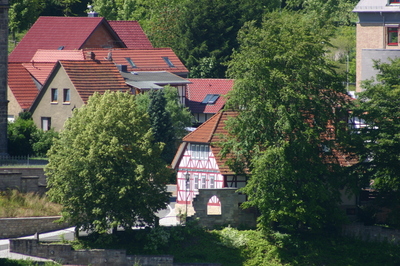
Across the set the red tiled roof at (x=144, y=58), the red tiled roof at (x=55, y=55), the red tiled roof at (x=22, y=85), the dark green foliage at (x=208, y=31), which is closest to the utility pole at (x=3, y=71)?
the red tiled roof at (x=22, y=85)

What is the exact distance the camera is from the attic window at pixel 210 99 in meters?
75.5

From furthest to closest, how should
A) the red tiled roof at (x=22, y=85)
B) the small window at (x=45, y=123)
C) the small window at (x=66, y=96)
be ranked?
1. the red tiled roof at (x=22, y=85)
2. the small window at (x=45, y=123)
3. the small window at (x=66, y=96)

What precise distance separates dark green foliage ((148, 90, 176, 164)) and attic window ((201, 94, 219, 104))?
13370 mm

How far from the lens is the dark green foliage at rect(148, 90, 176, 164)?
61.5 metres

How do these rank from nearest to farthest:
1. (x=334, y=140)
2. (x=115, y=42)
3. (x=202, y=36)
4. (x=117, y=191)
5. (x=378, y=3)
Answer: (x=117, y=191) → (x=334, y=140) → (x=378, y=3) → (x=115, y=42) → (x=202, y=36)

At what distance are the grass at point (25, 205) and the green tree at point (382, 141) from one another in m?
14.6

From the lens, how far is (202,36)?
91625 millimetres

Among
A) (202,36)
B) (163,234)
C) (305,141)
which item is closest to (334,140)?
(305,141)

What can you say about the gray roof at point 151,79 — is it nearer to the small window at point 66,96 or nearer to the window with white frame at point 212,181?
the small window at point 66,96

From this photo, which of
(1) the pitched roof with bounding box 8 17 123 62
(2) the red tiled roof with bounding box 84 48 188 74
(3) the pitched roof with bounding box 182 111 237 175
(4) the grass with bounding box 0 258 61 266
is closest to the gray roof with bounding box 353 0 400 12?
(2) the red tiled roof with bounding box 84 48 188 74

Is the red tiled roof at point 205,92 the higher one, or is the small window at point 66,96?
the red tiled roof at point 205,92

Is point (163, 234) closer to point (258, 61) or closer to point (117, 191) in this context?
point (117, 191)

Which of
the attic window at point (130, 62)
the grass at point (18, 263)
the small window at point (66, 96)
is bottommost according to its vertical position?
the grass at point (18, 263)

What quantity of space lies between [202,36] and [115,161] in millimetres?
47909
